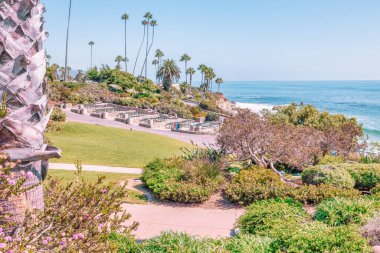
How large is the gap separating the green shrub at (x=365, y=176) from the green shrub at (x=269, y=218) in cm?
629

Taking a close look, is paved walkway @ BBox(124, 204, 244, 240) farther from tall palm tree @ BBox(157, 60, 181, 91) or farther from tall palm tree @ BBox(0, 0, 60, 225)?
tall palm tree @ BBox(157, 60, 181, 91)

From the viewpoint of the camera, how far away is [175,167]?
15.8 meters

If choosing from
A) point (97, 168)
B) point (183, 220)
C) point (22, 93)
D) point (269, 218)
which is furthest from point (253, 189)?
point (22, 93)

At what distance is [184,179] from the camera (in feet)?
46.6

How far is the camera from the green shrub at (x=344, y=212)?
28.6 feet

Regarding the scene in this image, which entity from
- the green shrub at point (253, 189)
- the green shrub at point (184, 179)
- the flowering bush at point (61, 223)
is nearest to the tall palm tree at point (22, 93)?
the flowering bush at point (61, 223)

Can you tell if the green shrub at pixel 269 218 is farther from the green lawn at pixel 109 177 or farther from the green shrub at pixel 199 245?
the green lawn at pixel 109 177

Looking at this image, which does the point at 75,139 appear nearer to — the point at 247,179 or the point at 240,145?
the point at 240,145

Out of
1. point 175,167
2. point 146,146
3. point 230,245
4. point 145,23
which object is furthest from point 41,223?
point 145,23

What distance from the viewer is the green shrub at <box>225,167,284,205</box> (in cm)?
1226

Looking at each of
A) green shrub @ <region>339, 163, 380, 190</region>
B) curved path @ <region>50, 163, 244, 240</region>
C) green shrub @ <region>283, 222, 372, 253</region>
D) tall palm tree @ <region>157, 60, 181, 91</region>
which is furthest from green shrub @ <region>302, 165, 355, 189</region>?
tall palm tree @ <region>157, 60, 181, 91</region>

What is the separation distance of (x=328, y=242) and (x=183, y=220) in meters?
5.29

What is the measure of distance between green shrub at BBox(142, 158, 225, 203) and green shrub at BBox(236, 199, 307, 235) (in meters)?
3.11

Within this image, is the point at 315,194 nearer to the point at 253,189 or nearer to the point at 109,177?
the point at 253,189
